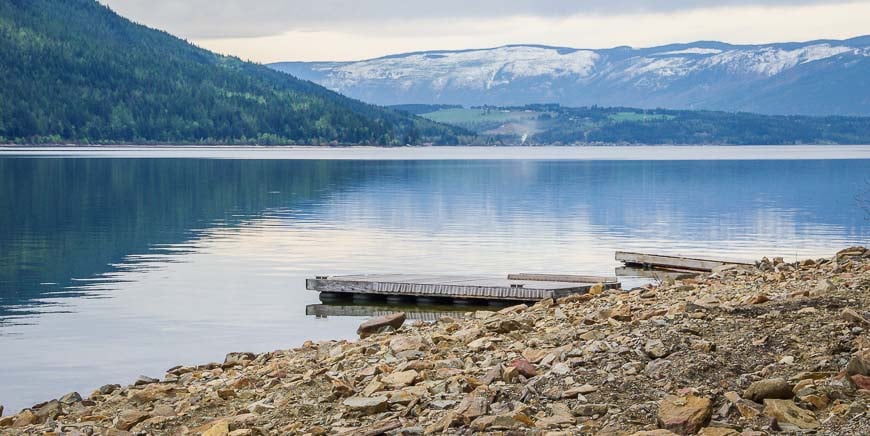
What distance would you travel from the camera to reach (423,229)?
191 ft

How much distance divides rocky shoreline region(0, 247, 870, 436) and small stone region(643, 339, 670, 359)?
0.02m

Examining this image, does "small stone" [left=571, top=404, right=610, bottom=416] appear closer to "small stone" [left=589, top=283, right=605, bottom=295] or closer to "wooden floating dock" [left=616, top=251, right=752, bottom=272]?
"small stone" [left=589, top=283, right=605, bottom=295]

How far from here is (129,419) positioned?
50.9 feet

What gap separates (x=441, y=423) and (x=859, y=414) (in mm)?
3822

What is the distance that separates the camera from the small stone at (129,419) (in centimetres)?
1540

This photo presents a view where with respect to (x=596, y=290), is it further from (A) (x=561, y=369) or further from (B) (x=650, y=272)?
(A) (x=561, y=369)

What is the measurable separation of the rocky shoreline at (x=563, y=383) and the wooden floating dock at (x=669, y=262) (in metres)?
17.3

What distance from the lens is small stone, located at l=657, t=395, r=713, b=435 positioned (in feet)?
38.6

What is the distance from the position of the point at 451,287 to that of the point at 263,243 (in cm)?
1867

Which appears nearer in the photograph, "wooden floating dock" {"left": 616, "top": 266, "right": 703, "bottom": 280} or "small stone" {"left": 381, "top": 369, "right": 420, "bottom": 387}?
"small stone" {"left": 381, "top": 369, "right": 420, "bottom": 387}

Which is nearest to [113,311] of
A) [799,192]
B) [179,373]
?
[179,373]

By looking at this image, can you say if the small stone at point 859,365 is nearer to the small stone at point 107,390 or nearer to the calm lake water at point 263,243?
the small stone at point 107,390

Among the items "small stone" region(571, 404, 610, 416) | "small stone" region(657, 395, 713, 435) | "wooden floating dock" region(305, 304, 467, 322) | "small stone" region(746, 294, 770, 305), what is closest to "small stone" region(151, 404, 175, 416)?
"small stone" region(571, 404, 610, 416)

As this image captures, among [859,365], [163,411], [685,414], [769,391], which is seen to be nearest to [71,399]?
[163,411]
